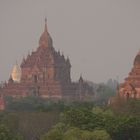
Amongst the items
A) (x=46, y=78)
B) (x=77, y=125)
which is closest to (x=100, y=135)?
(x=77, y=125)

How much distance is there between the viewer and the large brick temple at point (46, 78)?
158250 mm

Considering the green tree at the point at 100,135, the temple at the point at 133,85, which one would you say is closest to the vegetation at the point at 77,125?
the green tree at the point at 100,135

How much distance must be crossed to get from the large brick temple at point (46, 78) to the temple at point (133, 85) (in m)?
26.5

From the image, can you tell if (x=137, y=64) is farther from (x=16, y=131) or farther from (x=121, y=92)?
(x=16, y=131)

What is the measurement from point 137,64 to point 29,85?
3348cm

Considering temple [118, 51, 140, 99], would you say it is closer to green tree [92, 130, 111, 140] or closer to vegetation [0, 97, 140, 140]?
vegetation [0, 97, 140, 140]

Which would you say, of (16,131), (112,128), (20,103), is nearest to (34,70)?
(20,103)

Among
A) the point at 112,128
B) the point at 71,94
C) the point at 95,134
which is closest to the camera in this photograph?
the point at 95,134

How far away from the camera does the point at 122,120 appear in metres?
74.4

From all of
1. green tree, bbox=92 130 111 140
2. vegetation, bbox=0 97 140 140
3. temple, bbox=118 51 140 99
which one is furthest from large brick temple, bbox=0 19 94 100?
green tree, bbox=92 130 111 140

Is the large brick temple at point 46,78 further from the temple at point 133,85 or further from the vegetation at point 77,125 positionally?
the vegetation at point 77,125

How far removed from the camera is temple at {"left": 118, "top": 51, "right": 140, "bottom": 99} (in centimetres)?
12381

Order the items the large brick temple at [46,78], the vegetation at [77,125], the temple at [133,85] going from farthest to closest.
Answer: the large brick temple at [46,78] < the temple at [133,85] < the vegetation at [77,125]

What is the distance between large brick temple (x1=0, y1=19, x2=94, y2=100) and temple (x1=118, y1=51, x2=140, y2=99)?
26.5 metres
